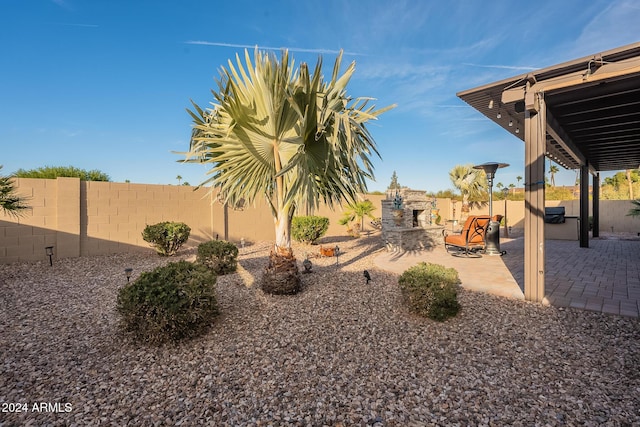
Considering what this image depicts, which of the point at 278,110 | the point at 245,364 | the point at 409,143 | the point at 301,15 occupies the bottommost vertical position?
the point at 245,364

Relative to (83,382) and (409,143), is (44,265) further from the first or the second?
(409,143)

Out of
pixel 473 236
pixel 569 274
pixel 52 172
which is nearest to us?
pixel 569 274

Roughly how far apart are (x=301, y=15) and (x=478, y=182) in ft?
56.5

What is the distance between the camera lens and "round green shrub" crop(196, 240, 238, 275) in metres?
5.84

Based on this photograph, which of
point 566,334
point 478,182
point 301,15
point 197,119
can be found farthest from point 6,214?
point 478,182

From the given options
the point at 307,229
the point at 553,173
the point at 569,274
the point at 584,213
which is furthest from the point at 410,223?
the point at 553,173

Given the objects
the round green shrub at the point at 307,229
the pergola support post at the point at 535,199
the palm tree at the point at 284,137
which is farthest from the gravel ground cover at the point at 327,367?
the round green shrub at the point at 307,229

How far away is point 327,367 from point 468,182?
20383 mm

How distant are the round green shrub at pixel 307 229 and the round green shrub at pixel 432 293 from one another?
624cm

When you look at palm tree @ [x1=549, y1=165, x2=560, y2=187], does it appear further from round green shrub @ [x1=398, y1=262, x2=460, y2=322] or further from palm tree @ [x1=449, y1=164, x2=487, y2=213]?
round green shrub @ [x1=398, y1=262, x2=460, y2=322]

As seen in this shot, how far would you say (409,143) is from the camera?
1472 centimetres

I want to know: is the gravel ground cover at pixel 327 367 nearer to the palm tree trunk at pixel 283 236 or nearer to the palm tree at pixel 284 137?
the palm tree trunk at pixel 283 236

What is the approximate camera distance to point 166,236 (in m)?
7.64

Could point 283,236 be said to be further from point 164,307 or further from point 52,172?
point 52,172
